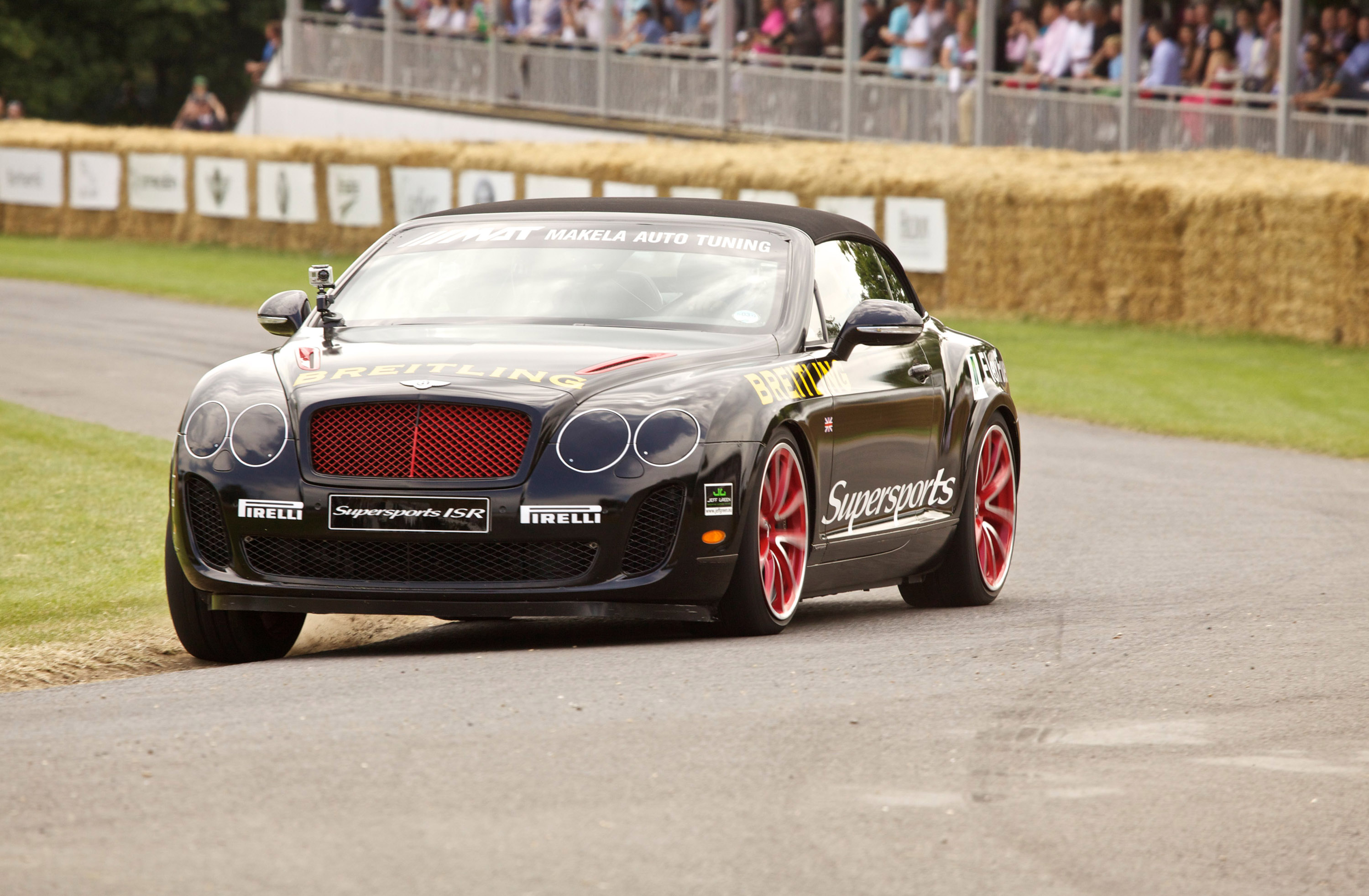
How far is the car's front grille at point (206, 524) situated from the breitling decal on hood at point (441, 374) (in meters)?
0.45

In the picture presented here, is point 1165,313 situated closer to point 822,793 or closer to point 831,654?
point 831,654

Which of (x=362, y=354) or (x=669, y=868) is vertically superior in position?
(x=362, y=354)

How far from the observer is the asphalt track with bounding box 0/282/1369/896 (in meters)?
4.54

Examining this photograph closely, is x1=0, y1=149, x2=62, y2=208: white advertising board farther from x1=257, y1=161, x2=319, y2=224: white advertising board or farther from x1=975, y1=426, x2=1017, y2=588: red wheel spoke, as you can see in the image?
x1=975, y1=426, x2=1017, y2=588: red wheel spoke

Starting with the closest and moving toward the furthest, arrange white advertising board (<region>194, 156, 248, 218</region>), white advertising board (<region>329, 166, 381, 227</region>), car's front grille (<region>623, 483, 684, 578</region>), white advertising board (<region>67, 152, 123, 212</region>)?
car's front grille (<region>623, 483, 684, 578</region>) < white advertising board (<region>329, 166, 381, 227</region>) < white advertising board (<region>194, 156, 248, 218</region>) < white advertising board (<region>67, 152, 123, 212</region>)

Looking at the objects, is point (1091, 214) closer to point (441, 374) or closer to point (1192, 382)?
point (1192, 382)

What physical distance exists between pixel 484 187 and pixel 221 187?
731cm

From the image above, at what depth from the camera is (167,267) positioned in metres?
34.6

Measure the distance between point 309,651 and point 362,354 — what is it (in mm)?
1505

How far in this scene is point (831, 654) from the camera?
23.4ft

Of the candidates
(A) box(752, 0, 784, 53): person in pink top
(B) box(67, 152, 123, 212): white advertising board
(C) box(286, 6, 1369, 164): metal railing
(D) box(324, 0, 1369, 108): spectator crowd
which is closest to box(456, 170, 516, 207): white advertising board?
(C) box(286, 6, 1369, 164): metal railing

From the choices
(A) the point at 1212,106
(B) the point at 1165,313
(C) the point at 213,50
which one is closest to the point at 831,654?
(B) the point at 1165,313

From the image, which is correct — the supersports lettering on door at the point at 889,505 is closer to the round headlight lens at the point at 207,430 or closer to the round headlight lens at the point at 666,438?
the round headlight lens at the point at 666,438

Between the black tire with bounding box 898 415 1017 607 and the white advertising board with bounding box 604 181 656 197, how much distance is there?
21444 mm
